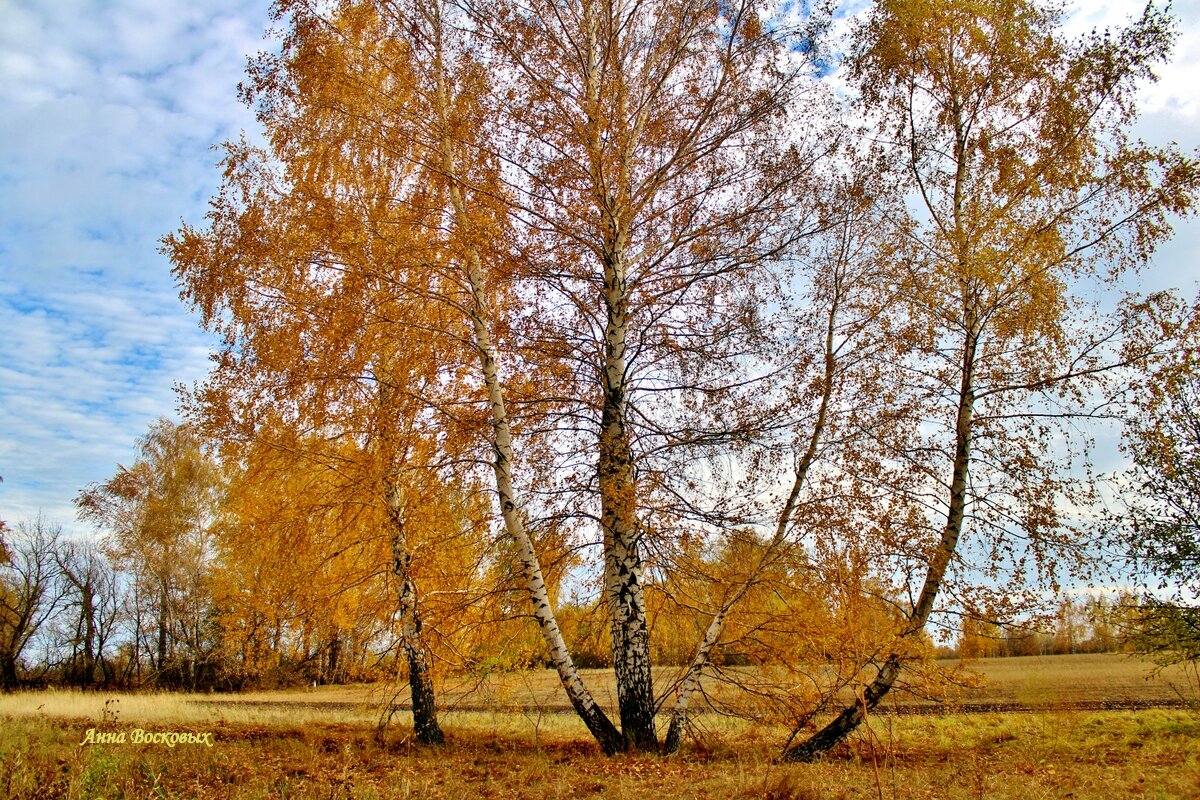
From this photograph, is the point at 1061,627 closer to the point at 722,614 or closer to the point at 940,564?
the point at 940,564

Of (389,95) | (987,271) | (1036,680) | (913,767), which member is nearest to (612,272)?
(389,95)

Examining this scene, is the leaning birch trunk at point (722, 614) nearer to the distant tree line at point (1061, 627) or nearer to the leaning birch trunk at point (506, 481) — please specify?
the leaning birch trunk at point (506, 481)

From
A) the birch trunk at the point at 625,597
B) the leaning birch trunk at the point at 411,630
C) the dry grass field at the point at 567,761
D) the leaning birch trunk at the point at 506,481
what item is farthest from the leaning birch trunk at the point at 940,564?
the leaning birch trunk at the point at 411,630

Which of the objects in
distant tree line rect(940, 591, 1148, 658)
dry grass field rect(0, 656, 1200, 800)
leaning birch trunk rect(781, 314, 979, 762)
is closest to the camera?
dry grass field rect(0, 656, 1200, 800)

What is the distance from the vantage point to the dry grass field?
5.68 m

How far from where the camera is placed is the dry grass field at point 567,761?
5.68 m

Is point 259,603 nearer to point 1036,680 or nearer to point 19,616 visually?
point 1036,680

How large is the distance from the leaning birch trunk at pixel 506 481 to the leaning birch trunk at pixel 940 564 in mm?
2369

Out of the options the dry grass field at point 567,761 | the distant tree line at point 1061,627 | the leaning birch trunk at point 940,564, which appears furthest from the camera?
the leaning birch trunk at point 940,564

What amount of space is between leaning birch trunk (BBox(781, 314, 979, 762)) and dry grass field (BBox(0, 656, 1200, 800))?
0.31m

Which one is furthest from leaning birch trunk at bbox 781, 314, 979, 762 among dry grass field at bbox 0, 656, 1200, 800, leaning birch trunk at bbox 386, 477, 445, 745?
leaning birch trunk at bbox 386, 477, 445, 745

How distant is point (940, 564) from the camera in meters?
7.81

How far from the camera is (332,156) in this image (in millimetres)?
Result: 10031

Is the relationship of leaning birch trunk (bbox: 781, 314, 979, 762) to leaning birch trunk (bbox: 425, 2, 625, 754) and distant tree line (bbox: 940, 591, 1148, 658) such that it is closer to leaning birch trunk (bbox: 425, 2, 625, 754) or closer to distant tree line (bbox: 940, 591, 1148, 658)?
distant tree line (bbox: 940, 591, 1148, 658)
